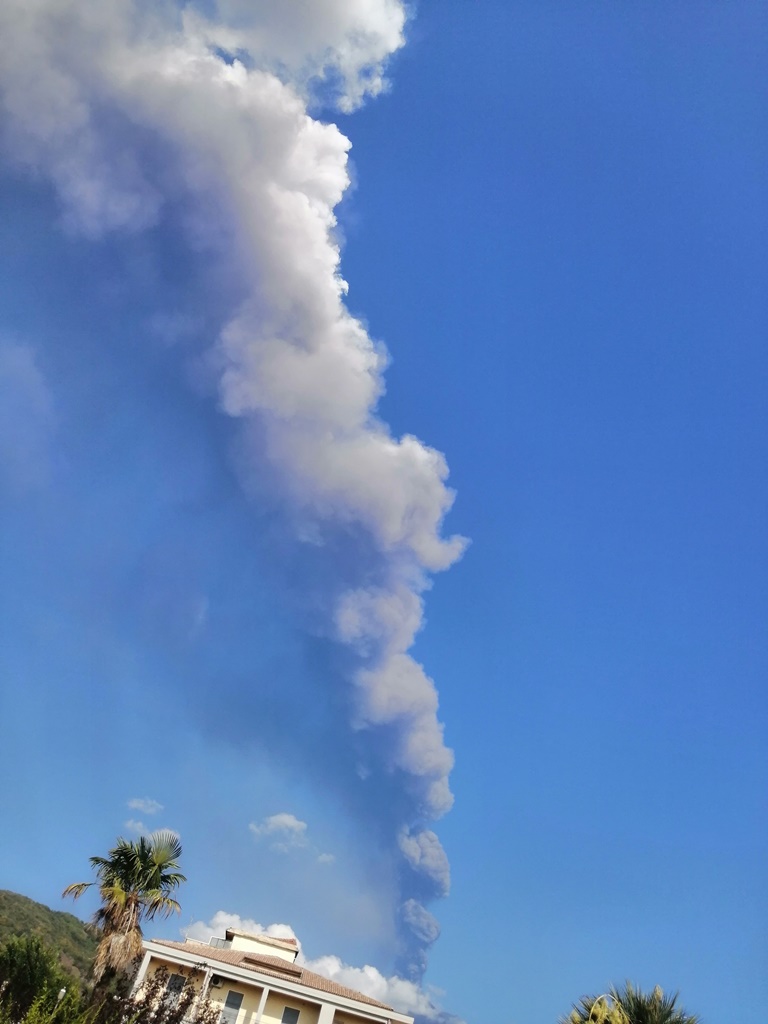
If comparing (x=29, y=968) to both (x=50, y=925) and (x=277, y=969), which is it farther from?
(x=50, y=925)

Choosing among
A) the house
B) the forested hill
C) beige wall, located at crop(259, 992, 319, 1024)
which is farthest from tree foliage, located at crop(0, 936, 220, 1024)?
the forested hill

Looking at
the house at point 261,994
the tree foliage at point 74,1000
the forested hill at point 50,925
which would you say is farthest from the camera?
the forested hill at point 50,925

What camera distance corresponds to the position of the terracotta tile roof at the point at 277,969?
37.1 meters

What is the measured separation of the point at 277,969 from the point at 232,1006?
11.5 feet

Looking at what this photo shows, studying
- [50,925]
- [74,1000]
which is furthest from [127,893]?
[50,925]

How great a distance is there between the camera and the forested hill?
78.2 m

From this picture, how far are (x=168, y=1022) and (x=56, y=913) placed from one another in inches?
3782

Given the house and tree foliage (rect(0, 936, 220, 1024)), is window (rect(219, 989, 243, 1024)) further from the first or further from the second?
tree foliage (rect(0, 936, 220, 1024))

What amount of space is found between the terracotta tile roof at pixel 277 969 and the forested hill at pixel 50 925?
45588 millimetres

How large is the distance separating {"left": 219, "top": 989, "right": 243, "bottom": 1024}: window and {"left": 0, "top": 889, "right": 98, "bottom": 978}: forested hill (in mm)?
48620

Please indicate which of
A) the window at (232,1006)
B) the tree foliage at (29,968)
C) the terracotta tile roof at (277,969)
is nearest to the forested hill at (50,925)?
the tree foliage at (29,968)

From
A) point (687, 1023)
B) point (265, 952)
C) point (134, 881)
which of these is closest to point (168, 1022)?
point (134, 881)

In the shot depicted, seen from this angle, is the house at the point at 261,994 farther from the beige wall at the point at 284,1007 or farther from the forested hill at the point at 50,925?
the forested hill at the point at 50,925

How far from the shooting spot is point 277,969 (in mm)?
39281
